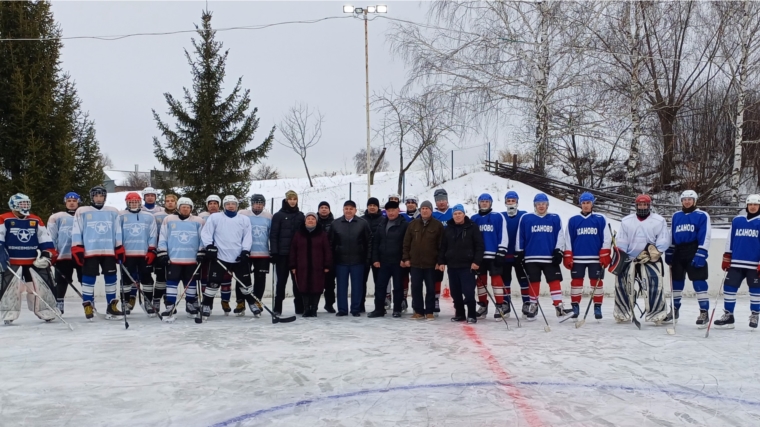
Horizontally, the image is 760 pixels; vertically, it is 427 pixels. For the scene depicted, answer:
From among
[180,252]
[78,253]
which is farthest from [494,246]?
[78,253]

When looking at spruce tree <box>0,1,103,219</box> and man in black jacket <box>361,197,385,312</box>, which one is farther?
spruce tree <box>0,1,103,219</box>

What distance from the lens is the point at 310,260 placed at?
8016mm

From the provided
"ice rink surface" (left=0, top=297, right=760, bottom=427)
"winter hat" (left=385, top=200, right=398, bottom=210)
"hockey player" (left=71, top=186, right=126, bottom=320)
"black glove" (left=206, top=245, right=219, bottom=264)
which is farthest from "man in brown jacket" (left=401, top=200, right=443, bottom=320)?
"hockey player" (left=71, top=186, right=126, bottom=320)

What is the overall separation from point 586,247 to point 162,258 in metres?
5.86

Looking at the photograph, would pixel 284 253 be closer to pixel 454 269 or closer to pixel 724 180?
pixel 454 269

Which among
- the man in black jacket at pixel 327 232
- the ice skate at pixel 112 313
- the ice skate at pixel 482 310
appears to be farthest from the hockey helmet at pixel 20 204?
the ice skate at pixel 482 310

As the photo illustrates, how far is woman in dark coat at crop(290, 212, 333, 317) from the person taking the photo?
315 inches

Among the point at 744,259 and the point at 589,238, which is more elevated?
the point at 589,238

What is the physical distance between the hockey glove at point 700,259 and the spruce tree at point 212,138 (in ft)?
40.3

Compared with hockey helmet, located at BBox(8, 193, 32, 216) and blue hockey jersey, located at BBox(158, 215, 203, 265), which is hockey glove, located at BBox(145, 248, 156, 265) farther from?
hockey helmet, located at BBox(8, 193, 32, 216)

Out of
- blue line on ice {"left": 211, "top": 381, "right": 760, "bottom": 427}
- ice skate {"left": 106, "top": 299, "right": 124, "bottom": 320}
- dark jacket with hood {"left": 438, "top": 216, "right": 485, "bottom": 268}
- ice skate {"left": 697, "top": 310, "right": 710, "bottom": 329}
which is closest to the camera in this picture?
blue line on ice {"left": 211, "top": 381, "right": 760, "bottom": 427}

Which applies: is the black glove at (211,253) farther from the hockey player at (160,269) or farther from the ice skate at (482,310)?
the ice skate at (482,310)

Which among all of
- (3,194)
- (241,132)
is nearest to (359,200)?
(241,132)

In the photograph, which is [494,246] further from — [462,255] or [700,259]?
[700,259]
